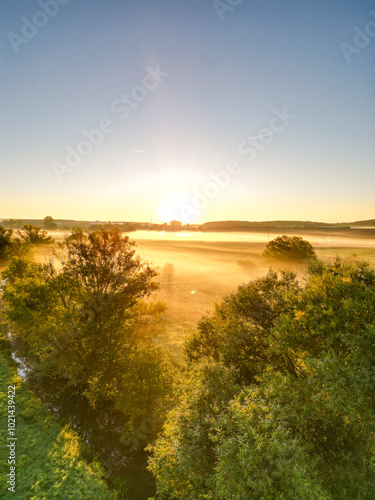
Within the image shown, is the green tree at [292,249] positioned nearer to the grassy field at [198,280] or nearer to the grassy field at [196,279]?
the grassy field at [198,280]

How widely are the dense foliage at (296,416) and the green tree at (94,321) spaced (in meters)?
8.82

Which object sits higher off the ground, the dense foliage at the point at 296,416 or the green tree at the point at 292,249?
the green tree at the point at 292,249

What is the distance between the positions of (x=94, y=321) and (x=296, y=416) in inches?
835

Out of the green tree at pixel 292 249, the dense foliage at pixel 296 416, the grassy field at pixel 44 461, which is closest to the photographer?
the dense foliage at pixel 296 416

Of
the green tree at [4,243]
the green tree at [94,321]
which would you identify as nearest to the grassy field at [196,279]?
the green tree at [94,321]

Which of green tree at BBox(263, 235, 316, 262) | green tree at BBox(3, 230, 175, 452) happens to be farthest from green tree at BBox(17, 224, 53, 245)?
green tree at BBox(263, 235, 316, 262)

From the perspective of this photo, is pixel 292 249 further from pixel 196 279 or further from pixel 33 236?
pixel 33 236

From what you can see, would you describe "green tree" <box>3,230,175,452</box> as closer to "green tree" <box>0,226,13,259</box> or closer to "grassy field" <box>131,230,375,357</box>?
"grassy field" <box>131,230,375,357</box>

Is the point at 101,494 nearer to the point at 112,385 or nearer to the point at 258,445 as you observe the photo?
the point at 112,385

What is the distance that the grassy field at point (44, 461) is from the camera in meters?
16.6

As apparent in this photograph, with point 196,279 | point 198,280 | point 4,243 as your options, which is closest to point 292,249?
point 198,280

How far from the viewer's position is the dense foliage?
11312 millimetres

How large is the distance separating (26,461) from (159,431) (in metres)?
10.5

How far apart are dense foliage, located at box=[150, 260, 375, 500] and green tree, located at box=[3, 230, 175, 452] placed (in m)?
8.82
